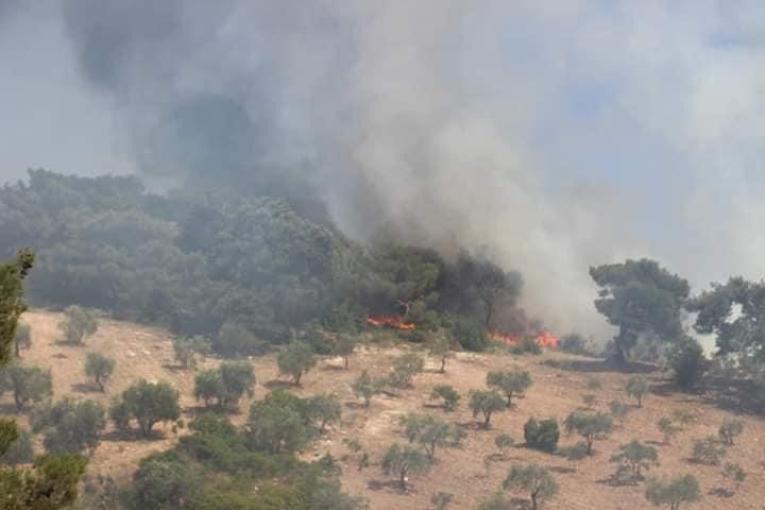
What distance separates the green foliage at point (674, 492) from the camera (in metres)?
23.8

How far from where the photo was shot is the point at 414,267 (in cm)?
4881

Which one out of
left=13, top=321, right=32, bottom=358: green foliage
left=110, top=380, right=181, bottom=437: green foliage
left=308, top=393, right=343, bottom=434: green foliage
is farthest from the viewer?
left=13, top=321, right=32, bottom=358: green foliage

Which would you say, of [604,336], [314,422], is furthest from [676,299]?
[314,422]

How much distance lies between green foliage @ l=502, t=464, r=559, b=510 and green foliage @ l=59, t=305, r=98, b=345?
67.7ft

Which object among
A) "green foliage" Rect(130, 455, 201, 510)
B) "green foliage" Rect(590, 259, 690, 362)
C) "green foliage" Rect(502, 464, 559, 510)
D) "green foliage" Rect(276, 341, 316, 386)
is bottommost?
"green foliage" Rect(130, 455, 201, 510)

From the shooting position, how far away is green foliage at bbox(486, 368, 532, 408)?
113 ft

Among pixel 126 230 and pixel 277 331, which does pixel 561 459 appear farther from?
pixel 126 230

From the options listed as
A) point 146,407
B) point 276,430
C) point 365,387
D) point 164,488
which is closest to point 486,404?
point 365,387

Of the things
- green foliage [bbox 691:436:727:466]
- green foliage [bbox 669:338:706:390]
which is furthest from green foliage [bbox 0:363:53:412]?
green foliage [bbox 669:338:706:390]

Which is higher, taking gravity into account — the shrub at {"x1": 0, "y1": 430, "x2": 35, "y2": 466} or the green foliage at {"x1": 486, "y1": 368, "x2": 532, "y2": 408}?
the green foliage at {"x1": 486, "y1": 368, "x2": 532, "y2": 408}

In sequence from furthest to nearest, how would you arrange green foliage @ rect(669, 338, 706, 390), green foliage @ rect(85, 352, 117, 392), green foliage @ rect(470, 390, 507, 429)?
green foliage @ rect(669, 338, 706, 390) < green foliage @ rect(85, 352, 117, 392) < green foliage @ rect(470, 390, 507, 429)

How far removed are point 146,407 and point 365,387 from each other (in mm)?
8177

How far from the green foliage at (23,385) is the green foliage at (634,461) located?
18.8 m

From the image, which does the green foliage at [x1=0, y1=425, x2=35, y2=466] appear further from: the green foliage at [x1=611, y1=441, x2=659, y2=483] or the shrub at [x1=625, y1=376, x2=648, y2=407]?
the shrub at [x1=625, y1=376, x2=648, y2=407]
